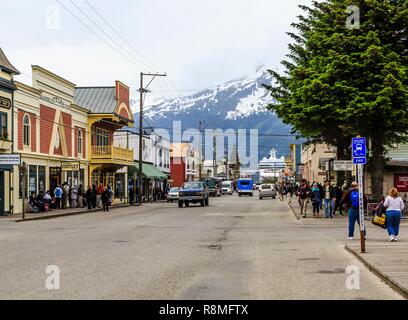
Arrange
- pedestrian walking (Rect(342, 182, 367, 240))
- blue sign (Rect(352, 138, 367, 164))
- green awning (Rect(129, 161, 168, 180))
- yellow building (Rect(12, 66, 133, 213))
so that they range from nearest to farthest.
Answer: blue sign (Rect(352, 138, 367, 164))
pedestrian walking (Rect(342, 182, 367, 240))
yellow building (Rect(12, 66, 133, 213))
green awning (Rect(129, 161, 168, 180))

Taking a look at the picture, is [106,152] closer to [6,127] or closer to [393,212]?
[6,127]

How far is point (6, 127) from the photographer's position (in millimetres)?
37562

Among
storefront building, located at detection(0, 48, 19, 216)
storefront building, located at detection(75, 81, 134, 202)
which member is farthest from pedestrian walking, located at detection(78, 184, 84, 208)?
storefront building, located at detection(0, 48, 19, 216)

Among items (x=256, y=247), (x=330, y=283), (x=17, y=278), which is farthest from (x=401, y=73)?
(x=17, y=278)

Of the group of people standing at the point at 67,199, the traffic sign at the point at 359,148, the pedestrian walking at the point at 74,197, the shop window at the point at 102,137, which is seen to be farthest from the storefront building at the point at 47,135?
the traffic sign at the point at 359,148

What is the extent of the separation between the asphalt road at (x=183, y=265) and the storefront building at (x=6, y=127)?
13372mm

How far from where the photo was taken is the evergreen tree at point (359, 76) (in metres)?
30.7

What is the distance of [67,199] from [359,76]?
2407cm

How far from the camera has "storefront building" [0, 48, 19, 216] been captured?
120ft

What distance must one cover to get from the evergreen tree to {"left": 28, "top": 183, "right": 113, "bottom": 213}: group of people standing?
1608 centimetres

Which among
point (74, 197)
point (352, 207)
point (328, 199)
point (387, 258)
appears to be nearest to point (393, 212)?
point (352, 207)

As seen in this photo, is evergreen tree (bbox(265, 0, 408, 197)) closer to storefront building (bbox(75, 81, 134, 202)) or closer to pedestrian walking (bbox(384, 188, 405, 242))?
pedestrian walking (bbox(384, 188, 405, 242))

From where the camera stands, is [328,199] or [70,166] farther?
[70,166]
